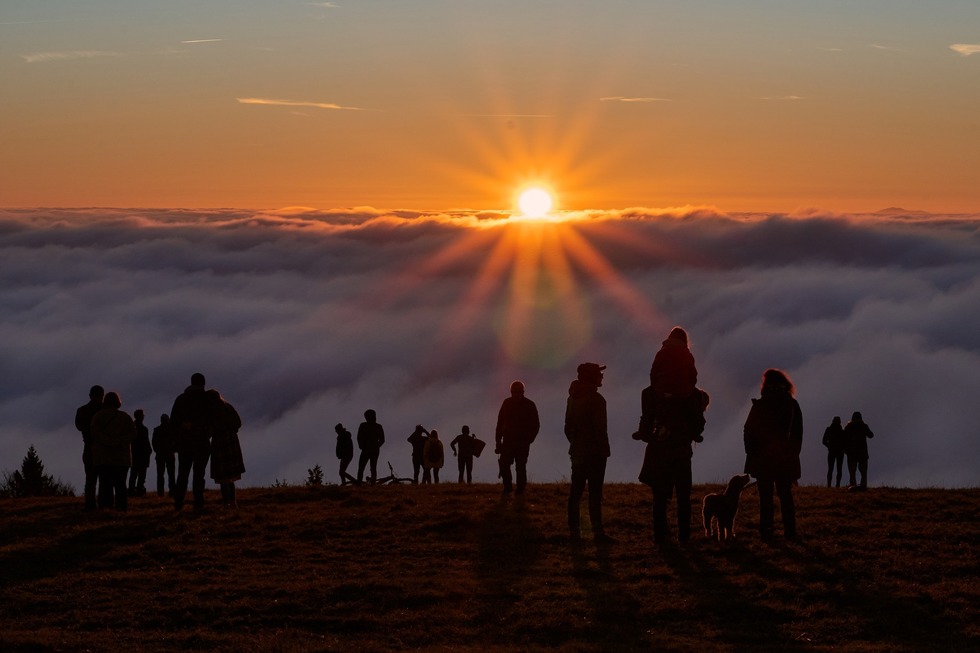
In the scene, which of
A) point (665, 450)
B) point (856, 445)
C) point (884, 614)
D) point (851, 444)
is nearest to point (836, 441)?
point (851, 444)

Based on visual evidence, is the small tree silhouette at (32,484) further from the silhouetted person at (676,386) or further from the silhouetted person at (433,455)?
the silhouetted person at (676,386)

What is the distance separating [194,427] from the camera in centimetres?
1980

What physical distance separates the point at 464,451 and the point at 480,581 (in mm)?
15436

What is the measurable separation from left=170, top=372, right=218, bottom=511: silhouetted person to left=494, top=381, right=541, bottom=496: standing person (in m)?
4.25

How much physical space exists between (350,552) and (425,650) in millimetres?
5163

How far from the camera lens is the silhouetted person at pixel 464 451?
2981 centimetres

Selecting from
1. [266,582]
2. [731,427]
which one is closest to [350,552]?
[266,582]

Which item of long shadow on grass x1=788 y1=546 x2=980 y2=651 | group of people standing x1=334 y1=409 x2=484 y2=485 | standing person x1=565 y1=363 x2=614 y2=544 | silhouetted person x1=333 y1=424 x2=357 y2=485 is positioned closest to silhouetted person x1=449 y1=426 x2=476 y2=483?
group of people standing x1=334 y1=409 x2=484 y2=485

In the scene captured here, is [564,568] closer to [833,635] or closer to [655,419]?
[655,419]

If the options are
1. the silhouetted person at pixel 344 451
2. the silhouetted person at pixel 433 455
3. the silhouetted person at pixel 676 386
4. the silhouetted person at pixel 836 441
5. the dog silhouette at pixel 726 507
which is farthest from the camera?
the silhouetted person at pixel 433 455

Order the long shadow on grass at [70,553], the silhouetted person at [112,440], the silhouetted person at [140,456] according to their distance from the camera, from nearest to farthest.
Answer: the long shadow on grass at [70,553]
the silhouetted person at [112,440]
the silhouetted person at [140,456]

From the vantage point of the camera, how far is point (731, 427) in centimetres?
19638

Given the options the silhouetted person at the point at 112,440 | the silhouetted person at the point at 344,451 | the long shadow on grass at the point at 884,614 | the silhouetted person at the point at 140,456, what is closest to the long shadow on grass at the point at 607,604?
the long shadow on grass at the point at 884,614

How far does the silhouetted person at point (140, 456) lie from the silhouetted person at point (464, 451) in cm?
723
